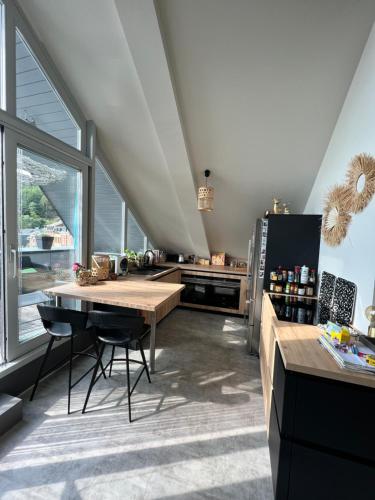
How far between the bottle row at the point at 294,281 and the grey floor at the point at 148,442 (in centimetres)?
98

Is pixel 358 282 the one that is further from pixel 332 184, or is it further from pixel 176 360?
pixel 176 360

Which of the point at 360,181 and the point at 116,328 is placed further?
the point at 116,328

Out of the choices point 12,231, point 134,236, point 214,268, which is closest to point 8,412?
point 12,231

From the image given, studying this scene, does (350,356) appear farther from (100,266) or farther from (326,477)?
(100,266)

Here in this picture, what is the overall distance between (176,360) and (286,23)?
3.22 m


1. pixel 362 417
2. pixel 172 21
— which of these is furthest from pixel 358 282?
pixel 172 21

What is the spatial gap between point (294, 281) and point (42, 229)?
2739 millimetres

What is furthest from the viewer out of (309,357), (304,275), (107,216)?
(107,216)

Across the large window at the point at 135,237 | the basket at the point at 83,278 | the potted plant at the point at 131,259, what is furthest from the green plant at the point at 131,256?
the basket at the point at 83,278

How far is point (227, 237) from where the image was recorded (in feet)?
14.3

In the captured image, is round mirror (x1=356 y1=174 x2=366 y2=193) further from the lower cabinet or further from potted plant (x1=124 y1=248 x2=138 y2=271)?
potted plant (x1=124 y1=248 x2=138 y2=271)

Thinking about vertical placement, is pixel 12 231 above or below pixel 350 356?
above

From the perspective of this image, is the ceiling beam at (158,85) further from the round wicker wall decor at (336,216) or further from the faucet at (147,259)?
the round wicker wall decor at (336,216)

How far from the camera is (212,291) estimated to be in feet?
14.4
